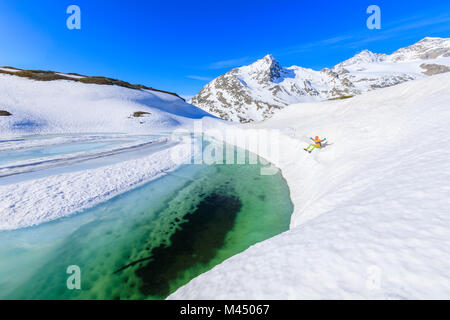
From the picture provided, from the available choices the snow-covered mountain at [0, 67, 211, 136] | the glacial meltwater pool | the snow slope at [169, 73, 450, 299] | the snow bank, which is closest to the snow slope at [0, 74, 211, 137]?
the snow-covered mountain at [0, 67, 211, 136]

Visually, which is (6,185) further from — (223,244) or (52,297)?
(223,244)

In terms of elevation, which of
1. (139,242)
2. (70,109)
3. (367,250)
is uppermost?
(70,109)

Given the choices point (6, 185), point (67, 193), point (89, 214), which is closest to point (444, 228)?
point (89, 214)

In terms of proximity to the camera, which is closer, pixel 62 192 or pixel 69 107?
pixel 62 192

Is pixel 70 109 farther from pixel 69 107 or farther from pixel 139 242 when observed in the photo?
pixel 139 242

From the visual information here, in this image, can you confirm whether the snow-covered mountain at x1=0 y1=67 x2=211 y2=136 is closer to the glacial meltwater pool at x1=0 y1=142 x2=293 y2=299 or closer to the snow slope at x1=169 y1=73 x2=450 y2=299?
the glacial meltwater pool at x1=0 y1=142 x2=293 y2=299

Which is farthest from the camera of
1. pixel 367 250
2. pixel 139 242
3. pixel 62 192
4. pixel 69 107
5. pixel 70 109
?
pixel 69 107

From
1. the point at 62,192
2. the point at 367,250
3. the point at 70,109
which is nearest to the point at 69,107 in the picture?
the point at 70,109
